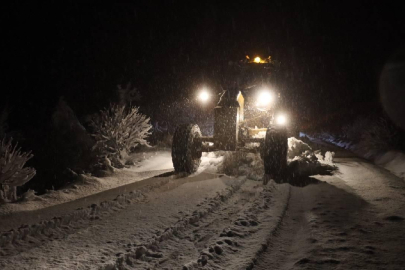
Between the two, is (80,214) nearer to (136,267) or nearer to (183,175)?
(136,267)

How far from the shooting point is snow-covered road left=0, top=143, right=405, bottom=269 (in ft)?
10.9

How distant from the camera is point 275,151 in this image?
24.6 feet

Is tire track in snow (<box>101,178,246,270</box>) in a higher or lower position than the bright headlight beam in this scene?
lower

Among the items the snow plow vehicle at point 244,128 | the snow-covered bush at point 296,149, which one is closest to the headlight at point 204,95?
the snow plow vehicle at point 244,128

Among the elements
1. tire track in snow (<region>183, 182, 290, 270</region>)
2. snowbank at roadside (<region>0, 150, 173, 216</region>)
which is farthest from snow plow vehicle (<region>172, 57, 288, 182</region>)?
tire track in snow (<region>183, 182, 290, 270</region>)

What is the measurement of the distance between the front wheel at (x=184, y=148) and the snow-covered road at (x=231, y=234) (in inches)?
68.1

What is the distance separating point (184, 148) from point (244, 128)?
204 centimetres

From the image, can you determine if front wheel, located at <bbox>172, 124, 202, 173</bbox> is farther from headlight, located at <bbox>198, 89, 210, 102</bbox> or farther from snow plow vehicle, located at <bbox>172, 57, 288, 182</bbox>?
headlight, located at <bbox>198, 89, 210, 102</bbox>

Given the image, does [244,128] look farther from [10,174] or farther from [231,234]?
[10,174]

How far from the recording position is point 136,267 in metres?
3.23

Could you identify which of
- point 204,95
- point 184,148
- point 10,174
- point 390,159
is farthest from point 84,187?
point 390,159

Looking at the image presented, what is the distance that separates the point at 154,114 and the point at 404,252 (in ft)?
81.7

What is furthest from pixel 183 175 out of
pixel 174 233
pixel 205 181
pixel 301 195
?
pixel 174 233

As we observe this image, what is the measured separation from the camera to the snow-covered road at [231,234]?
332 centimetres
